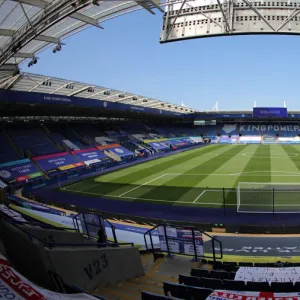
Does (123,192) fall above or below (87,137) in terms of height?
below

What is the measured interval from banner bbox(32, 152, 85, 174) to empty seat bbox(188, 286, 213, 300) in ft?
97.8

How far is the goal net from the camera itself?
18.1 m

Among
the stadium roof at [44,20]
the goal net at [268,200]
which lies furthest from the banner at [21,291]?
the goal net at [268,200]

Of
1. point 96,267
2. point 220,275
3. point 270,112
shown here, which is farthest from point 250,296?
point 270,112

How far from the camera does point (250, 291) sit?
18.1 ft

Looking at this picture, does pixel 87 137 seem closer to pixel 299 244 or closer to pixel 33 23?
pixel 33 23

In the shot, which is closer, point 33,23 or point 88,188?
point 33,23

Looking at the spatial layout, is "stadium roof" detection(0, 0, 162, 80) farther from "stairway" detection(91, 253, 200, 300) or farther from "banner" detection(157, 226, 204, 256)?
"stairway" detection(91, 253, 200, 300)

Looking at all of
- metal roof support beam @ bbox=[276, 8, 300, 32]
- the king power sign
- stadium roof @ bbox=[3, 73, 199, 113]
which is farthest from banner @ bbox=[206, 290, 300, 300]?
the king power sign

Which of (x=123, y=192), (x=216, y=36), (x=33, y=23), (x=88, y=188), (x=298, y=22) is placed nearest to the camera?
(x=298, y=22)

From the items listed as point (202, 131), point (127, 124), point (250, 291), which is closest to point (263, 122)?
point (202, 131)

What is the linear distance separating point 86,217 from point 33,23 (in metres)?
8.01

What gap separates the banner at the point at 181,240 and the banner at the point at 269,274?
2.51 meters

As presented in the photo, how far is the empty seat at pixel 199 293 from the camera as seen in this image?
5.17 m
